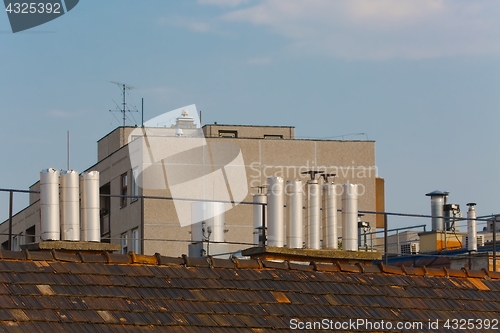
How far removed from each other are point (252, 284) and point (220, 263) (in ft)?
1.84

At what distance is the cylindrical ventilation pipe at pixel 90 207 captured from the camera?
15891 mm

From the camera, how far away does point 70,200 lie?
15.8m

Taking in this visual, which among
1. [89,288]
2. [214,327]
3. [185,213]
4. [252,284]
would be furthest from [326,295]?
[185,213]

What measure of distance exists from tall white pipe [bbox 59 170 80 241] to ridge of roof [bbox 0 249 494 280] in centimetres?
70

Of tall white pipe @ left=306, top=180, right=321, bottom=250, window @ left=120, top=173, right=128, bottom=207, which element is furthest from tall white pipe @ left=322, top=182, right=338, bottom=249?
window @ left=120, top=173, right=128, bottom=207

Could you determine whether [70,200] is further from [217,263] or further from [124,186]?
[124,186]

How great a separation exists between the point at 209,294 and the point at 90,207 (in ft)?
8.74

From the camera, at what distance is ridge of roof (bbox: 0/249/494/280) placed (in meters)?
14.0

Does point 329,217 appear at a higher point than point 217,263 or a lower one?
higher

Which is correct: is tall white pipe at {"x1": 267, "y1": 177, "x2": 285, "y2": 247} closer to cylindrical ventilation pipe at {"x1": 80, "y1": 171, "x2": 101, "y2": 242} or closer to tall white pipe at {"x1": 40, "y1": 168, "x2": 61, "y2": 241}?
cylindrical ventilation pipe at {"x1": 80, "y1": 171, "x2": 101, "y2": 242}

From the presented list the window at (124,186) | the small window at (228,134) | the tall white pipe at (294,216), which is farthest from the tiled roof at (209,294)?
the small window at (228,134)

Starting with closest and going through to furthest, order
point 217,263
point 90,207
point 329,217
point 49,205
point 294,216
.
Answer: point 217,263 < point 49,205 < point 90,207 < point 294,216 < point 329,217

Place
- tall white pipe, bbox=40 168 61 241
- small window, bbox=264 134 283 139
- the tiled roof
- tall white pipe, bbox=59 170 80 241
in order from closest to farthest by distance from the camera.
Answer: the tiled roof < tall white pipe, bbox=40 168 61 241 < tall white pipe, bbox=59 170 80 241 < small window, bbox=264 134 283 139

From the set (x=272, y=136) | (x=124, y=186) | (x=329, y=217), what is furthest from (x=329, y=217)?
(x=272, y=136)
